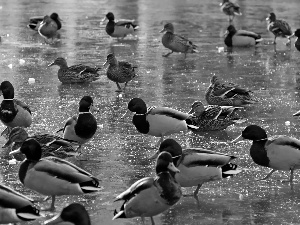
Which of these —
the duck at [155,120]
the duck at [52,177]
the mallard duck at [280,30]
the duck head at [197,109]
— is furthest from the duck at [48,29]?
the duck at [52,177]

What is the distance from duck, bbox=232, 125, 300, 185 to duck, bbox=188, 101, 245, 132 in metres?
2.22

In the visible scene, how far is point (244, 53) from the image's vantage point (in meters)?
18.3

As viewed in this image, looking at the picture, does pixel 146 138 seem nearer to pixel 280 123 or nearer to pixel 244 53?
pixel 280 123

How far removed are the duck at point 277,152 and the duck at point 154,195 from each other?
5.78ft

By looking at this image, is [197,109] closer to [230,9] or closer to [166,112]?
[166,112]

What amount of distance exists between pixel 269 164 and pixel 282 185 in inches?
9.6

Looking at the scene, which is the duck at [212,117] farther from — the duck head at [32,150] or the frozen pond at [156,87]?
the duck head at [32,150]

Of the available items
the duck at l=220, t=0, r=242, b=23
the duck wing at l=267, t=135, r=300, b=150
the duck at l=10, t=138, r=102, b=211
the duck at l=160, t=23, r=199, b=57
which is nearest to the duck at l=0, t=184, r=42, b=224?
the duck at l=10, t=138, r=102, b=211

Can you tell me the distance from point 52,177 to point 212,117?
155 inches

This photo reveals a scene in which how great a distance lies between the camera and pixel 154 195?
7172 mm

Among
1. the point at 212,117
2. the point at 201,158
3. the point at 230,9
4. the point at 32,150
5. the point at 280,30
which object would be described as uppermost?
the point at 230,9

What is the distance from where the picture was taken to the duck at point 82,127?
9750mm

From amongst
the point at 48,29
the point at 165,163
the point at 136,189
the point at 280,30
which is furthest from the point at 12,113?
the point at 280,30

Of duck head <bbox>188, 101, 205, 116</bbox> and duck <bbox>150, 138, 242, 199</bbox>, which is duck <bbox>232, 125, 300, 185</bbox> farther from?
duck head <bbox>188, 101, 205, 116</bbox>
